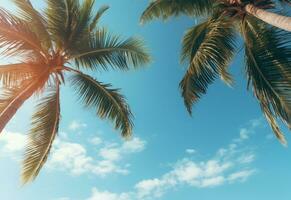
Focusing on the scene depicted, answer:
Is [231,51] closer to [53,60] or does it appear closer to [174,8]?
[174,8]

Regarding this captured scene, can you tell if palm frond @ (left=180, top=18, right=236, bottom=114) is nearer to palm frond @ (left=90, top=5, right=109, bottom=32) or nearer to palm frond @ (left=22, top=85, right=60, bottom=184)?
palm frond @ (left=90, top=5, right=109, bottom=32)

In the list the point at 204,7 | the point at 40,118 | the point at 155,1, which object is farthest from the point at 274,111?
the point at 40,118

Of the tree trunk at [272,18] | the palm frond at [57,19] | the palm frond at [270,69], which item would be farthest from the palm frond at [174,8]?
the palm frond at [57,19]

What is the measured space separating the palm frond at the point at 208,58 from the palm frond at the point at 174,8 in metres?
0.51

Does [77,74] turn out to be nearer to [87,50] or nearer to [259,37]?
[87,50]

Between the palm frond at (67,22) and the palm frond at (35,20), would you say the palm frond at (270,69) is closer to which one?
the palm frond at (67,22)

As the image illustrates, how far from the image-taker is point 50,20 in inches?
482

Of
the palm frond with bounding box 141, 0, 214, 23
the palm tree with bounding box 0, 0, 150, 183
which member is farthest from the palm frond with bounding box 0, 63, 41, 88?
the palm frond with bounding box 141, 0, 214, 23

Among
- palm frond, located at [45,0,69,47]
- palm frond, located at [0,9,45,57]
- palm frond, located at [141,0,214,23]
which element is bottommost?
palm frond, located at [0,9,45,57]

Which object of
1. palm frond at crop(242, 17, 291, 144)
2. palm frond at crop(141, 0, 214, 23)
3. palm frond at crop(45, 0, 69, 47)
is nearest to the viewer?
palm frond at crop(242, 17, 291, 144)

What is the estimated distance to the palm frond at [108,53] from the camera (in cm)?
1269

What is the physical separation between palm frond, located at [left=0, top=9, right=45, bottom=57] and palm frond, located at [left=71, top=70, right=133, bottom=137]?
6.33ft

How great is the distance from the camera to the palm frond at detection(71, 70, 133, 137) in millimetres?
13062

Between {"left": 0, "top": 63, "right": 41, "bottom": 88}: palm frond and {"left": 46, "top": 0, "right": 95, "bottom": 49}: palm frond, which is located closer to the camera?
{"left": 0, "top": 63, "right": 41, "bottom": 88}: palm frond
